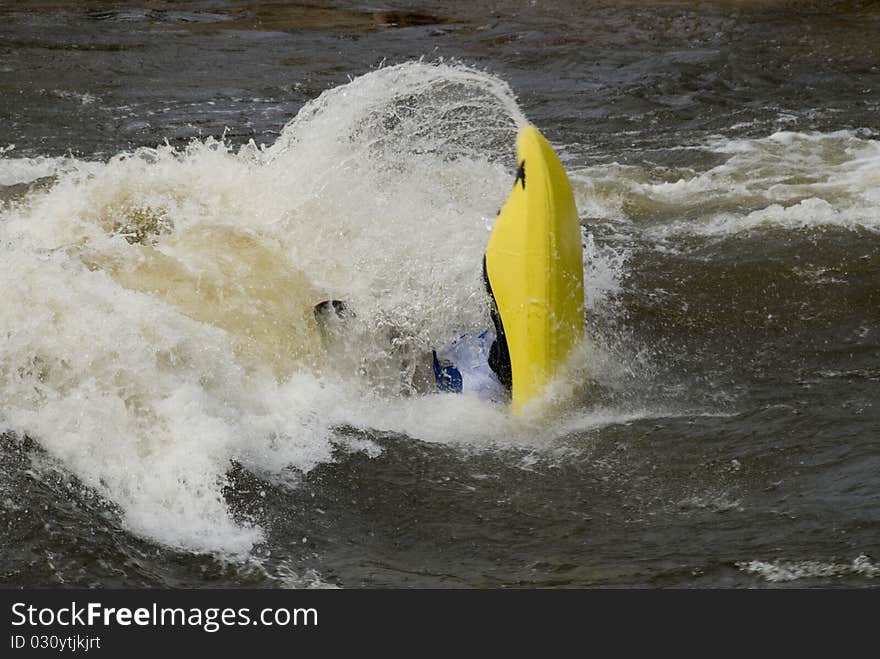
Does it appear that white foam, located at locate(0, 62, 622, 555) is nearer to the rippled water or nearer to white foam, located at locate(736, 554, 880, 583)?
the rippled water

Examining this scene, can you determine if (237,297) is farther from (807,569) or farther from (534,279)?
(807,569)

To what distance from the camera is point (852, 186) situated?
784 cm

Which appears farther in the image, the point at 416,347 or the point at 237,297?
the point at 237,297

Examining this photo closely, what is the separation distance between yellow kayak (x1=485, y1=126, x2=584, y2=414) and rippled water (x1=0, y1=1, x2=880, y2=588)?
210mm

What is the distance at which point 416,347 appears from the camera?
18.5ft

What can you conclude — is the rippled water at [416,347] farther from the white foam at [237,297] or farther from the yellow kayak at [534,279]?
the yellow kayak at [534,279]

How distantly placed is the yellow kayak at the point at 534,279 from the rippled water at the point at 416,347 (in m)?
0.21

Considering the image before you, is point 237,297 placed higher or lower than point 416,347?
higher

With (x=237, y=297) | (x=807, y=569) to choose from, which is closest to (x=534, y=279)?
(x=237, y=297)

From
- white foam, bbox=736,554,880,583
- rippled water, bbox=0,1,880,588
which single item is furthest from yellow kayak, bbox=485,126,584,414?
white foam, bbox=736,554,880,583

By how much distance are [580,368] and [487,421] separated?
1.85ft

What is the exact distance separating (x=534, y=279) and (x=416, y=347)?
0.76m

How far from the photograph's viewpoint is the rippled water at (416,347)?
4133 mm

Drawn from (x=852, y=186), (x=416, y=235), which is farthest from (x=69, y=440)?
(x=852, y=186)
